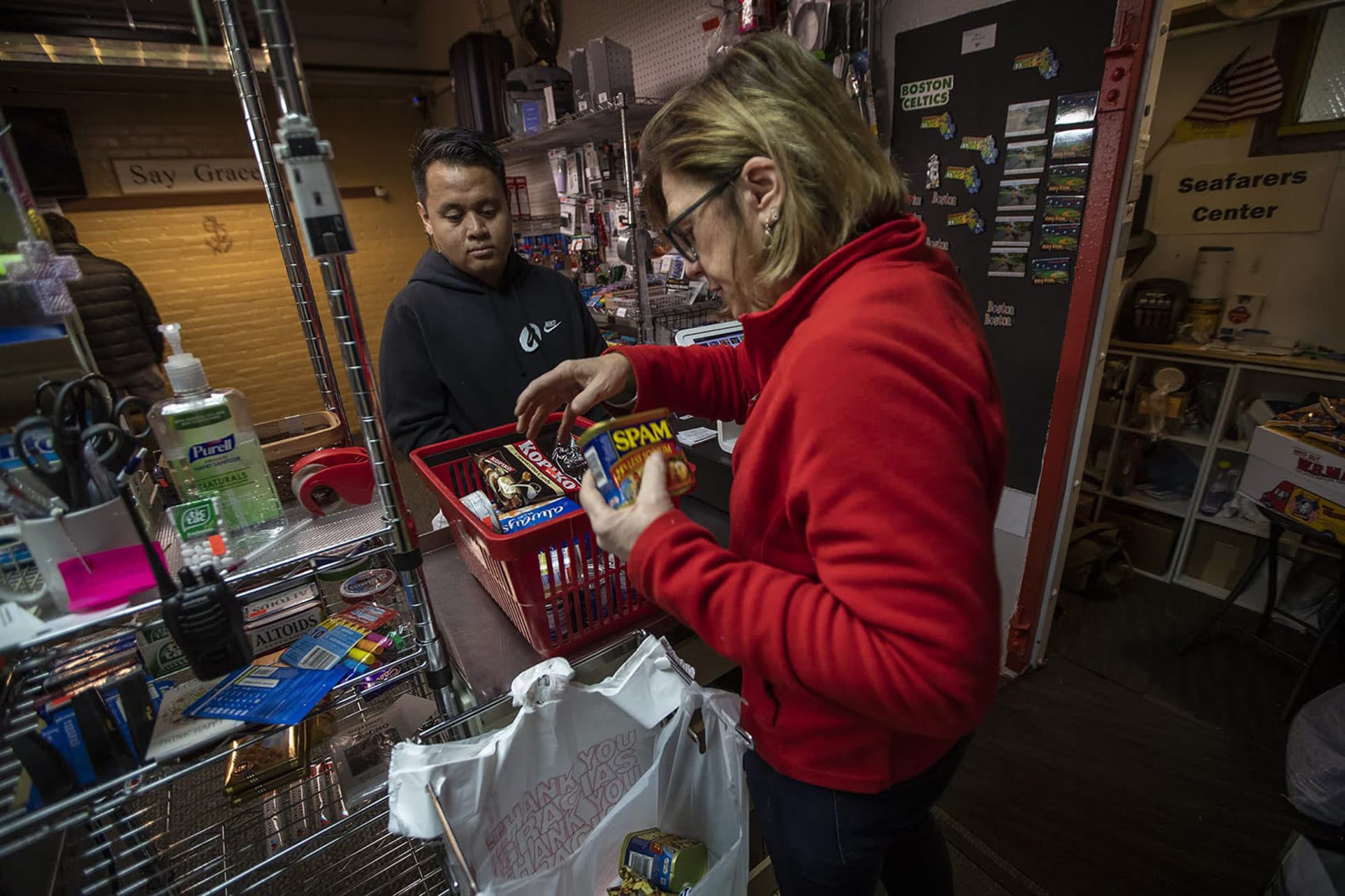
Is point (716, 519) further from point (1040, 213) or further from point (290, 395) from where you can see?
point (290, 395)

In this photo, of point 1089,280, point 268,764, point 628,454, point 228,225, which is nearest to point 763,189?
point 628,454

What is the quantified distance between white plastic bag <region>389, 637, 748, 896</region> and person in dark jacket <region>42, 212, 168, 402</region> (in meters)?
3.56

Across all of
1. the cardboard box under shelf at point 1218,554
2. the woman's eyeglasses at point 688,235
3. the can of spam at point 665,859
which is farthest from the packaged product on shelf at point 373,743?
the cardboard box under shelf at point 1218,554

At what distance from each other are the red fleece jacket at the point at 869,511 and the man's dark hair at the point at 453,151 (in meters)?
1.28

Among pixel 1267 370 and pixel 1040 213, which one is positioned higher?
pixel 1040 213

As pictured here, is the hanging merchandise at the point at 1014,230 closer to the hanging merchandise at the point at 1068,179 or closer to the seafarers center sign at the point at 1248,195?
the hanging merchandise at the point at 1068,179

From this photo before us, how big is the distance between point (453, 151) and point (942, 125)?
161cm

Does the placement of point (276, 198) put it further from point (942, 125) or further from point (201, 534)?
point (942, 125)

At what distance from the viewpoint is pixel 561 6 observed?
3.46 m

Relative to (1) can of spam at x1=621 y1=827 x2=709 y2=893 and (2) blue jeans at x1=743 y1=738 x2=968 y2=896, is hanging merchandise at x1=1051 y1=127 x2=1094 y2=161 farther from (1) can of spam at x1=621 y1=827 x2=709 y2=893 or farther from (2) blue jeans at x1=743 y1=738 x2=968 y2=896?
(1) can of spam at x1=621 y1=827 x2=709 y2=893

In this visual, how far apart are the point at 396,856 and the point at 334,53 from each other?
20.4 ft

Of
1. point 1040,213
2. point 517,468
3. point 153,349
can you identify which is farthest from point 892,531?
point 153,349

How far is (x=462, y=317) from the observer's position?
174 centimetres

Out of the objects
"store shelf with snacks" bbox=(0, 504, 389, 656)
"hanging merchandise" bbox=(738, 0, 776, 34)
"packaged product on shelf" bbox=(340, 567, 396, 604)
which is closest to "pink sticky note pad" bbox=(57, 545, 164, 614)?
"store shelf with snacks" bbox=(0, 504, 389, 656)
